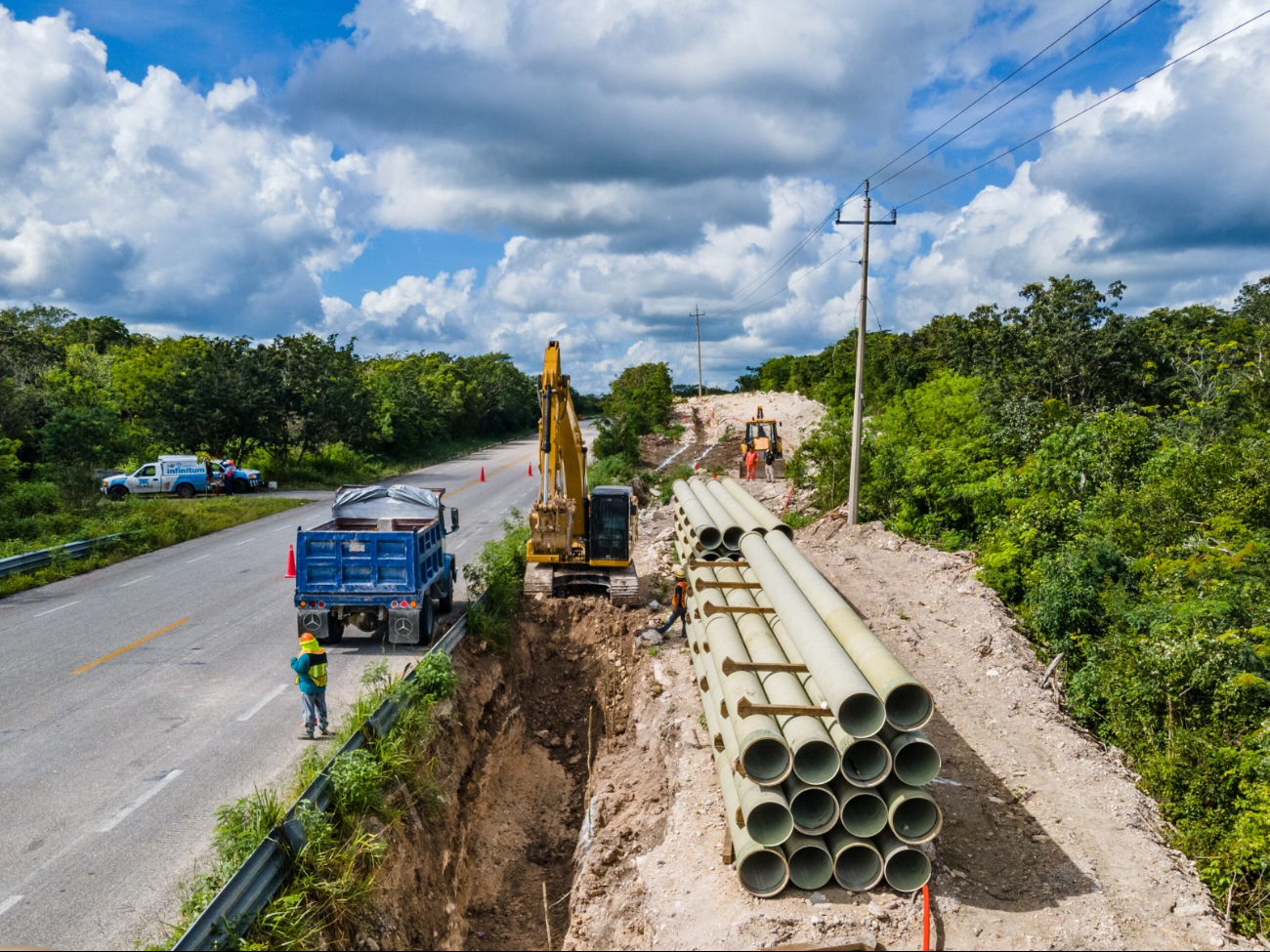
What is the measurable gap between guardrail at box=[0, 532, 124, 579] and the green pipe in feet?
61.9

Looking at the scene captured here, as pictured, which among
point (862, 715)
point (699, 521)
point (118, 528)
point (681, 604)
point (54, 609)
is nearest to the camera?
point (862, 715)

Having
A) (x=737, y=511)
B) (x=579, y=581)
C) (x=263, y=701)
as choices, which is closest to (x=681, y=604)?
(x=737, y=511)

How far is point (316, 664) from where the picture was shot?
1080 cm

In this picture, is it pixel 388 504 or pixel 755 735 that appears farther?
pixel 388 504

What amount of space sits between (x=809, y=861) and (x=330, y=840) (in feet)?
15.1

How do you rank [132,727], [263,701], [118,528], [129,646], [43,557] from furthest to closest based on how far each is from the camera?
[118,528], [43,557], [129,646], [263,701], [132,727]

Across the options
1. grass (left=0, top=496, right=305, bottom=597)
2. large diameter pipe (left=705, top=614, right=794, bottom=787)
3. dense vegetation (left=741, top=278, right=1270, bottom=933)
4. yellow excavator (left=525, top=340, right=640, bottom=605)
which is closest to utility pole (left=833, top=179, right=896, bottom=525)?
dense vegetation (left=741, top=278, right=1270, bottom=933)

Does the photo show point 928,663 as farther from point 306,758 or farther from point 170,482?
point 170,482

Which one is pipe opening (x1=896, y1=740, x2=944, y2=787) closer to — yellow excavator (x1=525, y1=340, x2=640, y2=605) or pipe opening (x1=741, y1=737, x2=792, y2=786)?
pipe opening (x1=741, y1=737, x2=792, y2=786)

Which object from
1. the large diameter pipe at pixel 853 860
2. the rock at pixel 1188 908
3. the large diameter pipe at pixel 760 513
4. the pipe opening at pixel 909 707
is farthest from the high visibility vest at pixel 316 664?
the rock at pixel 1188 908

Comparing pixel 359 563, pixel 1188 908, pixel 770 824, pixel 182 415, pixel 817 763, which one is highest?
pixel 182 415

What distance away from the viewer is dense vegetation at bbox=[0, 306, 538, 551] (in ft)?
87.7

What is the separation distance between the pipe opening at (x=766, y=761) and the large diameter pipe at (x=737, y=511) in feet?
22.9

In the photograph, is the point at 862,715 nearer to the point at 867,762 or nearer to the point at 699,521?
the point at 867,762
